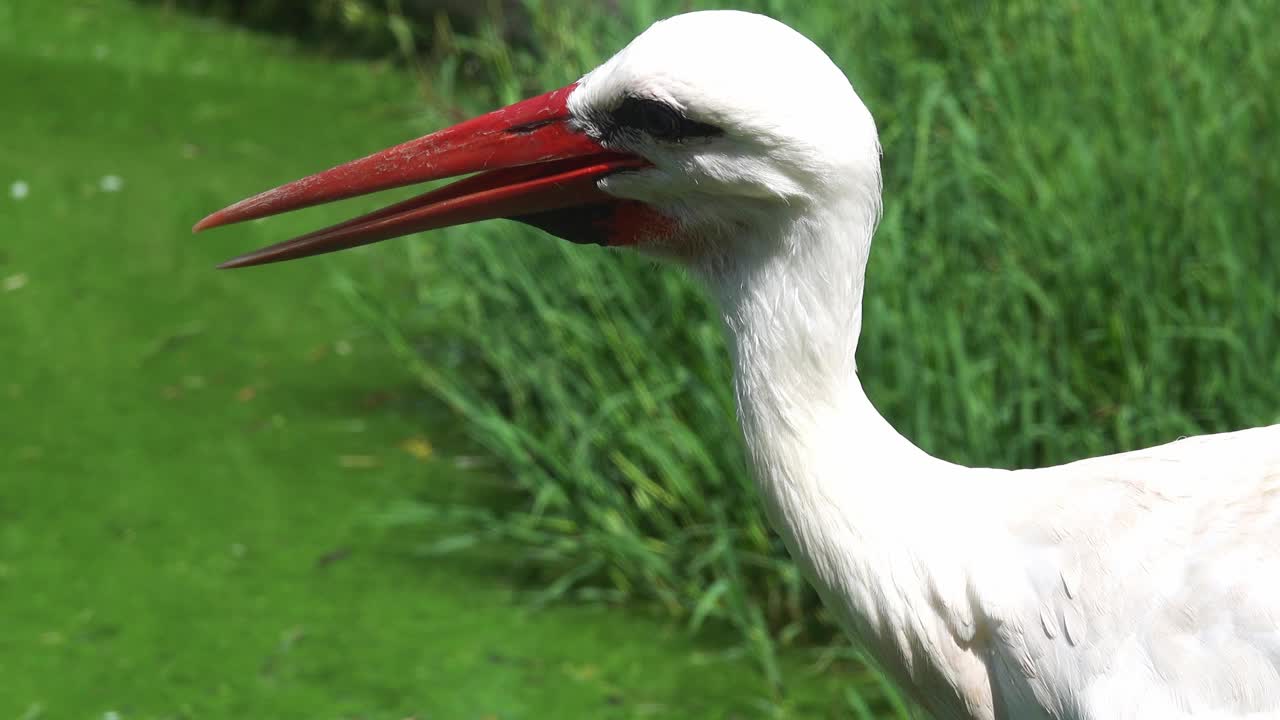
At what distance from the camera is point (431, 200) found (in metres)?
2.28

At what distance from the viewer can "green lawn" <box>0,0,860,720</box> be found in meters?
3.63

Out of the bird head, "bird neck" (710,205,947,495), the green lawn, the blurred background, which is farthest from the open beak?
the green lawn

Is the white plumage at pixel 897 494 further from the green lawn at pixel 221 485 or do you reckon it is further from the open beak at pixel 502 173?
the green lawn at pixel 221 485

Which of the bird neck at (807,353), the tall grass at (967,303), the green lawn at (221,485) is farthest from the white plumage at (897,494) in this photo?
the green lawn at (221,485)

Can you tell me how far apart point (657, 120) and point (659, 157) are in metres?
0.06

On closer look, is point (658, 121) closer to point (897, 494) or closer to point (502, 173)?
point (502, 173)

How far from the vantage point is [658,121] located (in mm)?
2055

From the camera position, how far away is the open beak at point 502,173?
217cm

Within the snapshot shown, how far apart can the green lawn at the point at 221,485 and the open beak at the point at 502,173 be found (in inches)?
62.3

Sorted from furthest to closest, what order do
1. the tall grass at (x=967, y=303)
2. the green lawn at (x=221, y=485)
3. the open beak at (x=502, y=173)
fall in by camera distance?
1. the green lawn at (x=221, y=485)
2. the tall grass at (x=967, y=303)
3. the open beak at (x=502, y=173)

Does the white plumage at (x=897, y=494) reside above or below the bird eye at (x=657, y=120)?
below

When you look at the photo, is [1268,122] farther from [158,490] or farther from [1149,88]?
[158,490]

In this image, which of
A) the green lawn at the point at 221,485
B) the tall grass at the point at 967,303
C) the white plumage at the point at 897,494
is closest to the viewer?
the white plumage at the point at 897,494

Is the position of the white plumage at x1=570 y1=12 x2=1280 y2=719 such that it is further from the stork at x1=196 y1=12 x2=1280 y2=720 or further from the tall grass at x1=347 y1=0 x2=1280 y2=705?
the tall grass at x1=347 y1=0 x2=1280 y2=705
